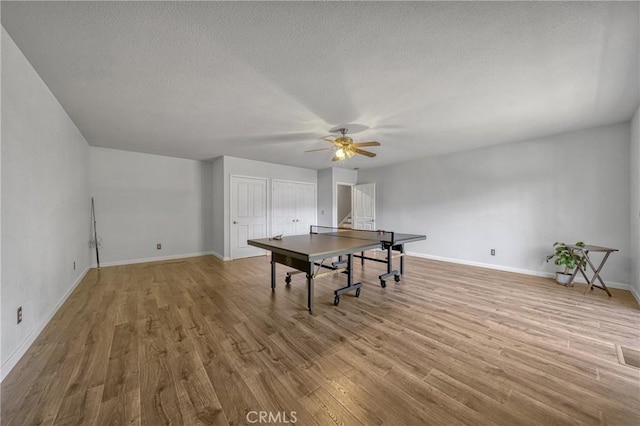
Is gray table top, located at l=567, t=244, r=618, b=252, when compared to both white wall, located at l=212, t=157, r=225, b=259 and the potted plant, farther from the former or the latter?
white wall, located at l=212, t=157, r=225, b=259

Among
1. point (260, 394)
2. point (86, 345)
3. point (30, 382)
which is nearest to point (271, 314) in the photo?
point (260, 394)

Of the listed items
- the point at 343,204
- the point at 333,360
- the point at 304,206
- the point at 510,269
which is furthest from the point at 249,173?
the point at 510,269

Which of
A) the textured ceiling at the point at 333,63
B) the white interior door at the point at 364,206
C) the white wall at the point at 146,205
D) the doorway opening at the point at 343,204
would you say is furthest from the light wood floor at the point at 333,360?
the doorway opening at the point at 343,204

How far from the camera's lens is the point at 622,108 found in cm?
299

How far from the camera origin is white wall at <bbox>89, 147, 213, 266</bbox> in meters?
4.90

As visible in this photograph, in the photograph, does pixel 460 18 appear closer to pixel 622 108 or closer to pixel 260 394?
pixel 260 394

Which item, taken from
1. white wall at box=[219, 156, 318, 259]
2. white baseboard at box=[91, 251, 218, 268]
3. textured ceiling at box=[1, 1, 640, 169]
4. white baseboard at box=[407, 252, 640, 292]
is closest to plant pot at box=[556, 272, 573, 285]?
white baseboard at box=[407, 252, 640, 292]

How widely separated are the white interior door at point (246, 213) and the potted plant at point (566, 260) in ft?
19.2

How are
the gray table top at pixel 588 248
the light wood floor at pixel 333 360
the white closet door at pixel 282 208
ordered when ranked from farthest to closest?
the white closet door at pixel 282 208 → the gray table top at pixel 588 248 → the light wood floor at pixel 333 360

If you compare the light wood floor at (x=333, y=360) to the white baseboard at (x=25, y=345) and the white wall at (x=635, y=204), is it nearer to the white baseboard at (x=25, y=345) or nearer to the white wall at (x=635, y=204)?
the white baseboard at (x=25, y=345)

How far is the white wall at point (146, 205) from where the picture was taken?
490 centimetres

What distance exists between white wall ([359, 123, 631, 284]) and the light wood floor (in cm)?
105

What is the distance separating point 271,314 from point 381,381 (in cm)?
145

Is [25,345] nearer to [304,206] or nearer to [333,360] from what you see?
[333,360]
